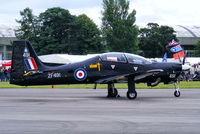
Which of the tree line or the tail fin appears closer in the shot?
the tail fin

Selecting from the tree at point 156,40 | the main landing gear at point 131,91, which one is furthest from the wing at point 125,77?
the tree at point 156,40

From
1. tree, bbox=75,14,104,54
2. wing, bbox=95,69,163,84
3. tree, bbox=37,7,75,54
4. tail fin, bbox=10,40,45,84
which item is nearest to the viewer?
tail fin, bbox=10,40,45,84

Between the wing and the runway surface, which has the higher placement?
the wing

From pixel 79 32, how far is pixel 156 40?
2486 cm

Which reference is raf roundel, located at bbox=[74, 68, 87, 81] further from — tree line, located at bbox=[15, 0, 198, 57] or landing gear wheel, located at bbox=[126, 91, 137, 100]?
tree line, located at bbox=[15, 0, 198, 57]

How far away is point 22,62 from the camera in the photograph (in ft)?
60.4

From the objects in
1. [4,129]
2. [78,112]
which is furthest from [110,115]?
[4,129]

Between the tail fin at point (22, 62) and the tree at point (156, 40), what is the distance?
82.6m

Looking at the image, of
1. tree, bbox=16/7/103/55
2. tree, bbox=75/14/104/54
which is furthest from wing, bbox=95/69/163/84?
tree, bbox=75/14/104/54

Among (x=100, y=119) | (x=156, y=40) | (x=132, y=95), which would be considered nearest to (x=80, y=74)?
(x=132, y=95)

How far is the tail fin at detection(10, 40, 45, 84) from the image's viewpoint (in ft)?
60.0

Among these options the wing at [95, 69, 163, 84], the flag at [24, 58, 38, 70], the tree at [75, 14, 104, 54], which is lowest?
the wing at [95, 69, 163, 84]

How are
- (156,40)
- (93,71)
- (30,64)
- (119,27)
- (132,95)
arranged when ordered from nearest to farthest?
(30,64)
(132,95)
(93,71)
(119,27)
(156,40)

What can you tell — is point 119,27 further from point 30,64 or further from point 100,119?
point 100,119
